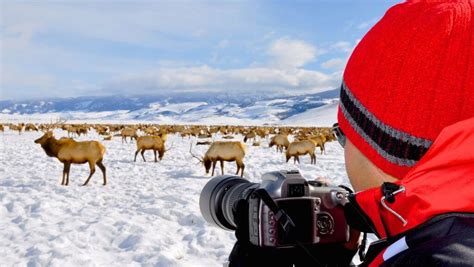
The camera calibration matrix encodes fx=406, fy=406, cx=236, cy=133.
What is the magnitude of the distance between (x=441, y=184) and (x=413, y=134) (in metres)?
0.20

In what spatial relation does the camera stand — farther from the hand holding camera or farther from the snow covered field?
the snow covered field

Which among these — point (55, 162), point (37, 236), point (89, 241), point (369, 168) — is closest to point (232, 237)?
point (89, 241)

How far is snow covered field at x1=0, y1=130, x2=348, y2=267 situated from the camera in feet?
14.7

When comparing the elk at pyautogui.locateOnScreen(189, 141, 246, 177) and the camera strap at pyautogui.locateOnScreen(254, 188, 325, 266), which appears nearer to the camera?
the camera strap at pyautogui.locateOnScreen(254, 188, 325, 266)

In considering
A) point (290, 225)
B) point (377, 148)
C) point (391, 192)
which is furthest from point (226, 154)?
point (391, 192)

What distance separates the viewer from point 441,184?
2.23ft

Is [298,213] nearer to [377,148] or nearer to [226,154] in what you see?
[377,148]

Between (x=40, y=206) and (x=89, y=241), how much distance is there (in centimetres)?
244

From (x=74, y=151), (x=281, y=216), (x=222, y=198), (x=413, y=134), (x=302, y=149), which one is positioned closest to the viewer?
(x=413, y=134)

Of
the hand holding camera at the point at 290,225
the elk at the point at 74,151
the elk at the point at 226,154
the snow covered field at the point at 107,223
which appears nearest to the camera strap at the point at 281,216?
the hand holding camera at the point at 290,225

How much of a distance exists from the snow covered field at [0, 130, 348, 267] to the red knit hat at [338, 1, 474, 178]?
3.69m

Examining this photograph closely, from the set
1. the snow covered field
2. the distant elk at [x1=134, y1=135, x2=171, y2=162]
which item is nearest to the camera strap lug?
the snow covered field

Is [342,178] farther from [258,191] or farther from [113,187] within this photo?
[258,191]

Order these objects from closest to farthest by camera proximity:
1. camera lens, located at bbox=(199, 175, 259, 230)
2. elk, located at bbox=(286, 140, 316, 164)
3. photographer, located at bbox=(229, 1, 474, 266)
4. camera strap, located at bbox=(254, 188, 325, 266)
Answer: photographer, located at bbox=(229, 1, 474, 266) < camera strap, located at bbox=(254, 188, 325, 266) < camera lens, located at bbox=(199, 175, 259, 230) < elk, located at bbox=(286, 140, 316, 164)
